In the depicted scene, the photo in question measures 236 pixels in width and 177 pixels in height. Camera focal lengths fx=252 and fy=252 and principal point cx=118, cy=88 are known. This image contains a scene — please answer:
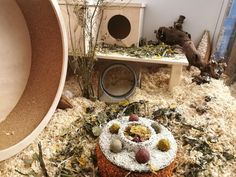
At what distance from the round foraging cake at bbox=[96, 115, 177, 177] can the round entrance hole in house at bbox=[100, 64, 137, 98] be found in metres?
0.43

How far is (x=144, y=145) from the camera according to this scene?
876 mm

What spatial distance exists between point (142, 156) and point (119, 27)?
936mm

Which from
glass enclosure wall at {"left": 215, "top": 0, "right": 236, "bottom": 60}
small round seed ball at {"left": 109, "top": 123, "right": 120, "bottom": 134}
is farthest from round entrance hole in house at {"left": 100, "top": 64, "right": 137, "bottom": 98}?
glass enclosure wall at {"left": 215, "top": 0, "right": 236, "bottom": 60}

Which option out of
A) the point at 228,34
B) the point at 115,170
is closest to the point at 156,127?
the point at 115,170

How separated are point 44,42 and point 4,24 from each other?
170mm

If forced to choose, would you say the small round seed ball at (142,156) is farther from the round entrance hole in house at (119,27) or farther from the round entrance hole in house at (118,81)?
the round entrance hole in house at (119,27)

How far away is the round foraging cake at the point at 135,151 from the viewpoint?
2.74ft

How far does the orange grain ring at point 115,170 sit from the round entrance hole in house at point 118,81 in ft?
1.70

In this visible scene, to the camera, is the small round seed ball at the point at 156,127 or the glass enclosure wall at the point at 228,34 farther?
the glass enclosure wall at the point at 228,34

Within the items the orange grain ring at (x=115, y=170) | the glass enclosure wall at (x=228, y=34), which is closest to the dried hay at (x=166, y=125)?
the orange grain ring at (x=115, y=170)

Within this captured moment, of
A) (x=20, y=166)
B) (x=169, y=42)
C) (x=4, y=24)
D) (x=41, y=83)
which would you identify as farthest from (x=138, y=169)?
(x=169, y=42)

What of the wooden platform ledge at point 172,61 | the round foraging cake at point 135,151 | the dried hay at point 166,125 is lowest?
the dried hay at point 166,125

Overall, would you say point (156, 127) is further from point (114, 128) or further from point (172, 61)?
point (172, 61)

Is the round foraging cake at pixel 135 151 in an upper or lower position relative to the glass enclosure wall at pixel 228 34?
lower
